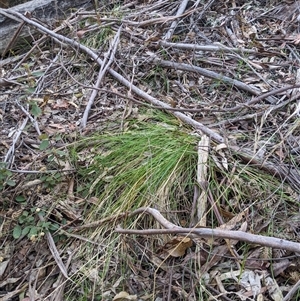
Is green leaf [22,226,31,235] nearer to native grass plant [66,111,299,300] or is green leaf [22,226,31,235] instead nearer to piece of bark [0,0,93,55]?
native grass plant [66,111,299,300]

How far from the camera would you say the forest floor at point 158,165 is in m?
1.64

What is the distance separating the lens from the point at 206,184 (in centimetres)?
181

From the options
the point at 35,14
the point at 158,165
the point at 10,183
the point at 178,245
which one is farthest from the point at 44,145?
the point at 35,14

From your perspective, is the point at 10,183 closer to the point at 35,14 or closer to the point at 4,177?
the point at 4,177

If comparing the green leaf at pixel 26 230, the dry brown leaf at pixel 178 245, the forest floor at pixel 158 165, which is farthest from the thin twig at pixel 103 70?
the dry brown leaf at pixel 178 245

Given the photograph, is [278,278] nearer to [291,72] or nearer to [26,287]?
Result: [26,287]

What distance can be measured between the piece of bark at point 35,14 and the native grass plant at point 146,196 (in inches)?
51.2

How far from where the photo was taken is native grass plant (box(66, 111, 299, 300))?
169 cm

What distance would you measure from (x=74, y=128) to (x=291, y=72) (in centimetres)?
118

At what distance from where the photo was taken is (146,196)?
72.2 inches

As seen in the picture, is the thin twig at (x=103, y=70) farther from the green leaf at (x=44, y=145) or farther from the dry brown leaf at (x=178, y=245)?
the dry brown leaf at (x=178, y=245)

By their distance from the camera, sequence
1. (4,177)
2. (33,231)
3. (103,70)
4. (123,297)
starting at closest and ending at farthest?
1. (123,297)
2. (33,231)
3. (4,177)
4. (103,70)

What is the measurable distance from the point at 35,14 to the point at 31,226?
5.92 feet

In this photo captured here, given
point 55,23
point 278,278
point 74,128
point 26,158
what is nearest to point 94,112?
point 74,128
